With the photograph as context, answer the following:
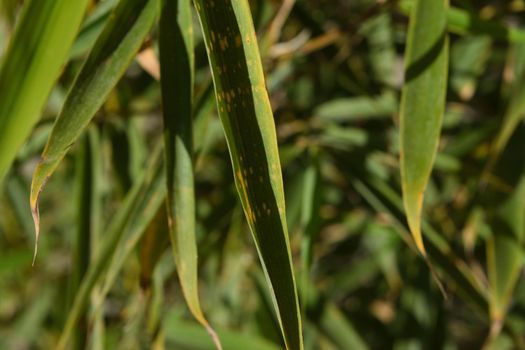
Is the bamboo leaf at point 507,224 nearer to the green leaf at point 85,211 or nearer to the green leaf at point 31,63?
the green leaf at point 85,211

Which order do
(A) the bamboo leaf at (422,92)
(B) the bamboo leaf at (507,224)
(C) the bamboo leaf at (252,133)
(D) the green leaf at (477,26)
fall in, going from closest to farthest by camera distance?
(C) the bamboo leaf at (252,133) → (A) the bamboo leaf at (422,92) → (D) the green leaf at (477,26) → (B) the bamboo leaf at (507,224)

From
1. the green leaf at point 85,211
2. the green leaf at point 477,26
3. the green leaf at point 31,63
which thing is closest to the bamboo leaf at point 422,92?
the green leaf at point 477,26

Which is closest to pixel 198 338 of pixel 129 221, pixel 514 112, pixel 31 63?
pixel 129 221

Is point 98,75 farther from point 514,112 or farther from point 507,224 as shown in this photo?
point 507,224

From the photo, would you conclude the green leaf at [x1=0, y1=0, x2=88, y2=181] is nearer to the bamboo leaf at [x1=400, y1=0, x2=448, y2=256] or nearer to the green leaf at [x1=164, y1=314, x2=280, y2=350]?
the bamboo leaf at [x1=400, y1=0, x2=448, y2=256]

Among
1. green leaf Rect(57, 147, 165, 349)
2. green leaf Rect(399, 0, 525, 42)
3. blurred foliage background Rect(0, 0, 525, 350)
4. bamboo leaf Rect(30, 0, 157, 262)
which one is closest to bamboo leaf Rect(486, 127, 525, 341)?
blurred foliage background Rect(0, 0, 525, 350)

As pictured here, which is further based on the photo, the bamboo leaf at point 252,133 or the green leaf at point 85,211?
the green leaf at point 85,211
